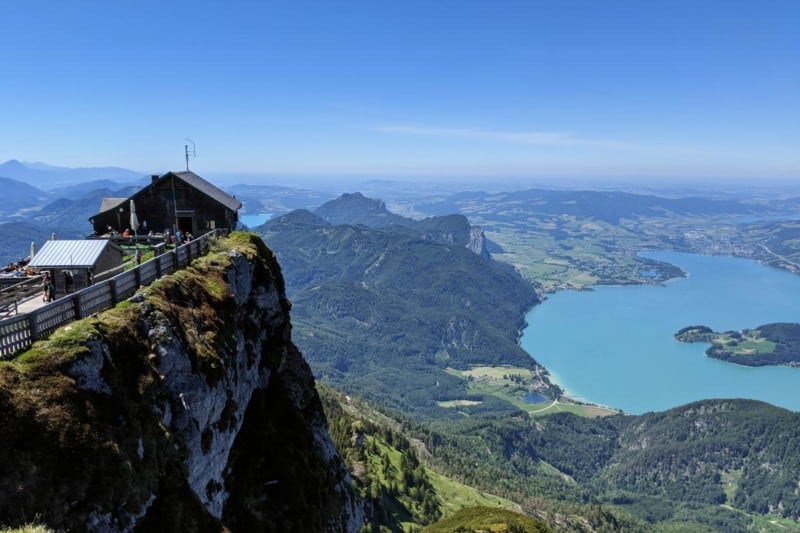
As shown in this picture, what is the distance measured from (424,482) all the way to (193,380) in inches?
4832

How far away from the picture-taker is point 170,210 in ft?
122

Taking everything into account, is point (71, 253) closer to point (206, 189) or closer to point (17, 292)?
point (17, 292)

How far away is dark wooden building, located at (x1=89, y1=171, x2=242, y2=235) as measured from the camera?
36719 millimetres

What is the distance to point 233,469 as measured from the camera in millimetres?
23547

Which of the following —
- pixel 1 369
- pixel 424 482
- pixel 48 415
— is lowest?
pixel 424 482

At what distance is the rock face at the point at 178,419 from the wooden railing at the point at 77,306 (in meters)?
0.71

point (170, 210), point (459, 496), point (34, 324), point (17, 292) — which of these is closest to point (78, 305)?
point (34, 324)

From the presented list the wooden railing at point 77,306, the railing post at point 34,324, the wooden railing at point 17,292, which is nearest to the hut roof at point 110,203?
the wooden railing at point 17,292

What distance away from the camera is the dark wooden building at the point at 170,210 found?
3672 cm

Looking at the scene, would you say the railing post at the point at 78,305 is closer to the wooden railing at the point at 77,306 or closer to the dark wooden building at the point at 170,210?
the wooden railing at the point at 77,306

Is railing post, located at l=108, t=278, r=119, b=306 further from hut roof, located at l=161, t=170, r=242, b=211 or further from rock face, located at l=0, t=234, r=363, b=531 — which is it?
hut roof, located at l=161, t=170, r=242, b=211

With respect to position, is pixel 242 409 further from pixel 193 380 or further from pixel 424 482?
pixel 424 482

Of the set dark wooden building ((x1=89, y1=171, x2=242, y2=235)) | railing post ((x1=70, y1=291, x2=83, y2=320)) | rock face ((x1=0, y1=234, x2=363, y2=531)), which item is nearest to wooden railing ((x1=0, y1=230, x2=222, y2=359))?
railing post ((x1=70, y1=291, x2=83, y2=320))

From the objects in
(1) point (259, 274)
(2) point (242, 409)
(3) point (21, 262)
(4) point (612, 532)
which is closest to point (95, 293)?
(2) point (242, 409)
